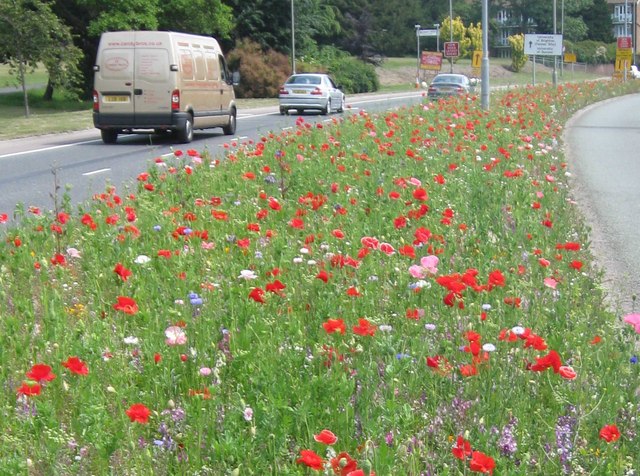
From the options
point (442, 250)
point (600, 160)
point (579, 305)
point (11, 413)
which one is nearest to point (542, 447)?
point (11, 413)

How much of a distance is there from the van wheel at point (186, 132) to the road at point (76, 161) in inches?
10.6

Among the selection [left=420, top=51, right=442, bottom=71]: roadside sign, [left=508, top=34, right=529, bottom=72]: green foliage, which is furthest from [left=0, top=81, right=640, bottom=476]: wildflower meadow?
[left=508, top=34, right=529, bottom=72]: green foliage

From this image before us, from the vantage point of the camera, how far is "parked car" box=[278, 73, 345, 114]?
4100 cm

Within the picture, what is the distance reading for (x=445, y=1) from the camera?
14050 centimetres

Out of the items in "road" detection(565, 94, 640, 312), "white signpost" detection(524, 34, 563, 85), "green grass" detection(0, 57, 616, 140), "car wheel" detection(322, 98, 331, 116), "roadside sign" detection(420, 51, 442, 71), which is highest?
"white signpost" detection(524, 34, 563, 85)

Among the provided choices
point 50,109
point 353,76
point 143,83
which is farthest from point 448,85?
point 353,76

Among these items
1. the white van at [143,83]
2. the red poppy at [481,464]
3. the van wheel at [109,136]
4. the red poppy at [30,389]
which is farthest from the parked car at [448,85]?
the red poppy at [481,464]

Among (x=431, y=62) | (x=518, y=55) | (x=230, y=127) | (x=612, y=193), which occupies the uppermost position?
(x=518, y=55)

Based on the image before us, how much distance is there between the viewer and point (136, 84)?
25.0 metres

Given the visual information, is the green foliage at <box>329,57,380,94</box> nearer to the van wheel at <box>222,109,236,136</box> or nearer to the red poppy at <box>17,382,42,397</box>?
the van wheel at <box>222,109,236,136</box>

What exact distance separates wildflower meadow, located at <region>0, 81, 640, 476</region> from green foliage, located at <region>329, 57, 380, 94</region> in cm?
6618

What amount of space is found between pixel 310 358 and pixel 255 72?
196ft

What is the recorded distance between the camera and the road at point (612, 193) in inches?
341

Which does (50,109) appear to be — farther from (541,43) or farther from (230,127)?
(541,43)
